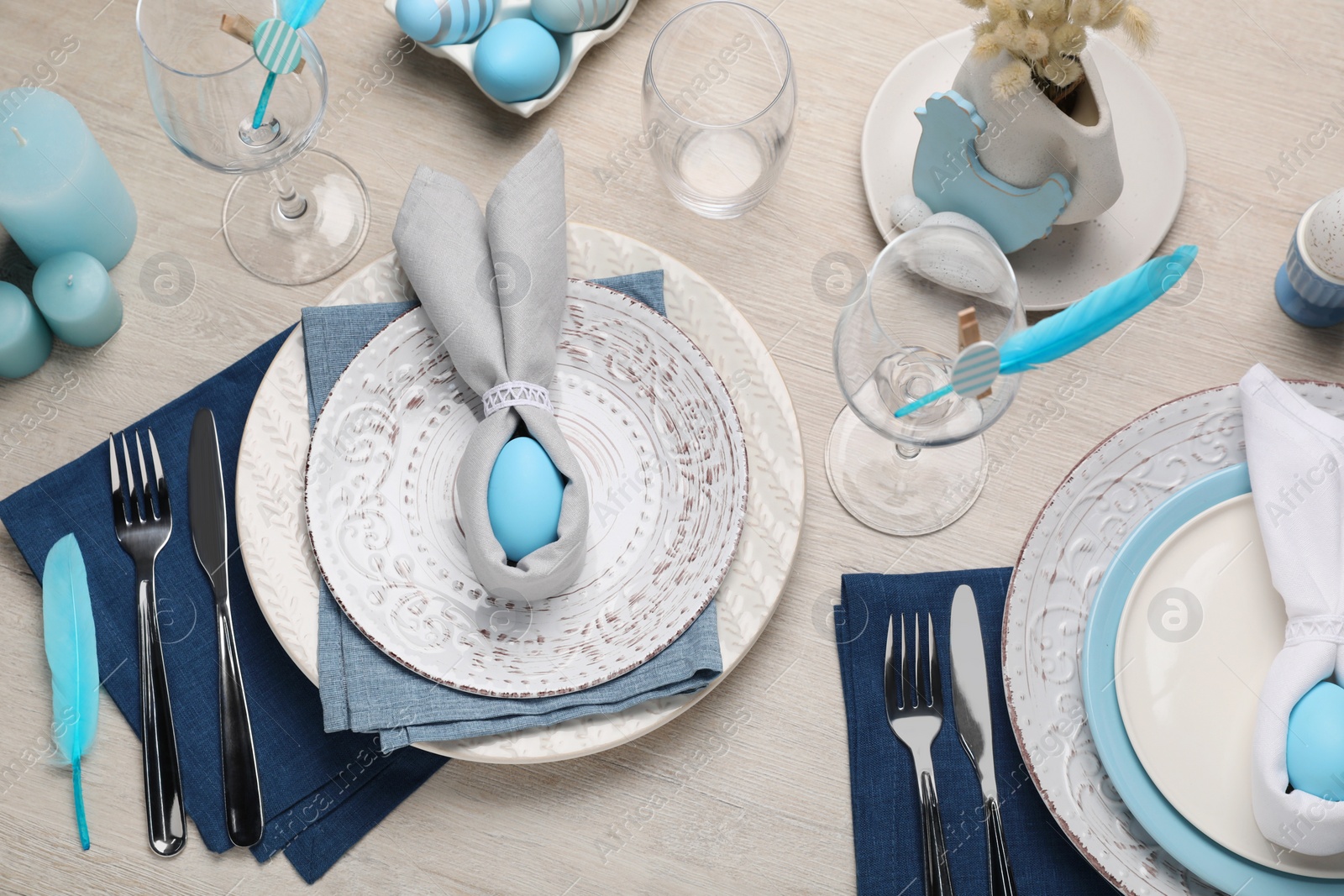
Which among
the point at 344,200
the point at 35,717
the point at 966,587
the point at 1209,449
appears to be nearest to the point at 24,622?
the point at 35,717

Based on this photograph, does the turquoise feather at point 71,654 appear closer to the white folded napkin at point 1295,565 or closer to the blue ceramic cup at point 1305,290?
the white folded napkin at point 1295,565

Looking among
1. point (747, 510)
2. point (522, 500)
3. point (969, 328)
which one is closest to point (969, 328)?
point (969, 328)

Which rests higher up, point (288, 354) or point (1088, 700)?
point (288, 354)

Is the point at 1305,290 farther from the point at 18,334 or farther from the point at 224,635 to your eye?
the point at 18,334

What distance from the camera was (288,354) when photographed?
32.4 inches

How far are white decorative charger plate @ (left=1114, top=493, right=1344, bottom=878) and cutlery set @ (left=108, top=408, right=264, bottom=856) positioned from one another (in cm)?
67

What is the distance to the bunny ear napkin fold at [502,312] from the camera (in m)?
0.75

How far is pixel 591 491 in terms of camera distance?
82 centimetres

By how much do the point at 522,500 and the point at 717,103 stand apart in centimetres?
41

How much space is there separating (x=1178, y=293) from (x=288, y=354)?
77 centimetres

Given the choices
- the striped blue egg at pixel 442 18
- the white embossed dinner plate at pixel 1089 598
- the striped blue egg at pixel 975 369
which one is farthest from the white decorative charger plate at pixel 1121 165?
the striped blue egg at pixel 442 18

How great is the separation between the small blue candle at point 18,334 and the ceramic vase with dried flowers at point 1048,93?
794 millimetres

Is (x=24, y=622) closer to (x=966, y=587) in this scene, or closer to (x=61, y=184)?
(x=61, y=184)

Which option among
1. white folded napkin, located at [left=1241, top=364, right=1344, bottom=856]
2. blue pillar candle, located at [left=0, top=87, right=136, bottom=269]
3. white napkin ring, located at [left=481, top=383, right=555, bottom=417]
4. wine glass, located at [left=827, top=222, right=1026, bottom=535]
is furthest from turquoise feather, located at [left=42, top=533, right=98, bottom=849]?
white folded napkin, located at [left=1241, top=364, right=1344, bottom=856]
